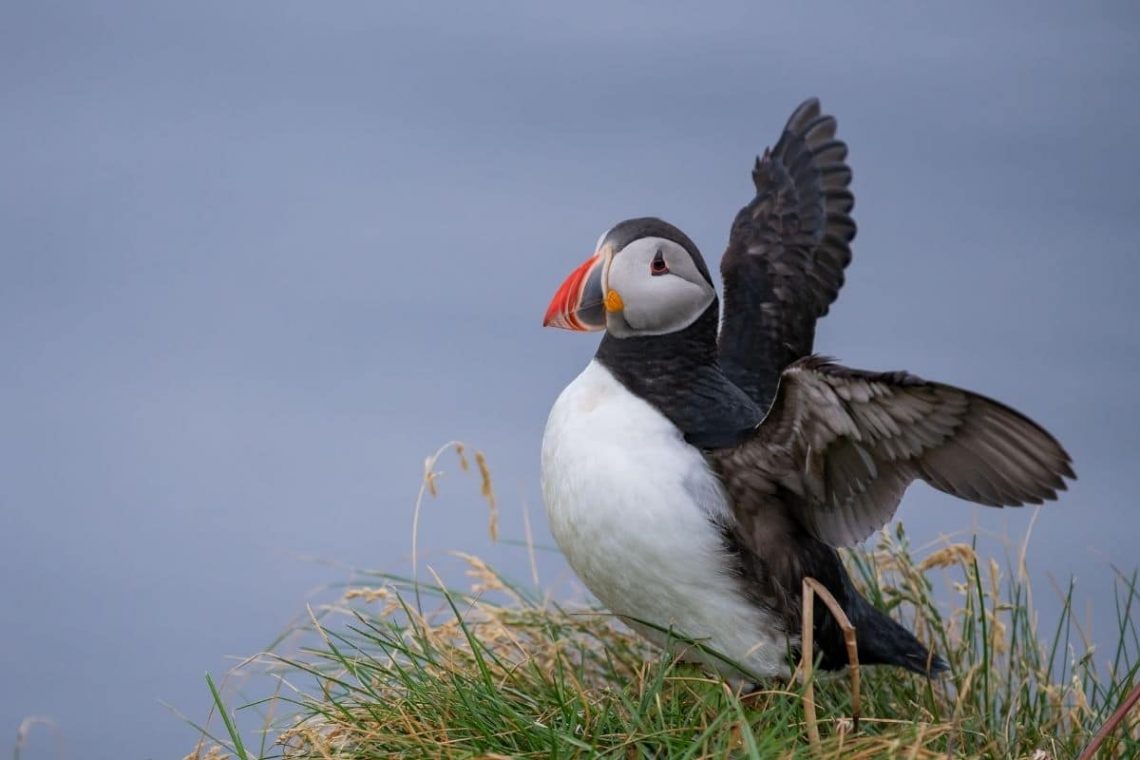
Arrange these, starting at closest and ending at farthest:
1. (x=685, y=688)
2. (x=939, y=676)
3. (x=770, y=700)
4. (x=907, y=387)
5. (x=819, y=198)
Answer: (x=907, y=387)
(x=770, y=700)
(x=685, y=688)
(x=939, y=676)
(x=819, y=198)

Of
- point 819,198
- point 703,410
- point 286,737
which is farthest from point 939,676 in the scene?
point 286,737

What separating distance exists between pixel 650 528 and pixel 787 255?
1386mm

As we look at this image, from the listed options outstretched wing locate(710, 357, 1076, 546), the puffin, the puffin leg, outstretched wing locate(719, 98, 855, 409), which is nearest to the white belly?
the puffin

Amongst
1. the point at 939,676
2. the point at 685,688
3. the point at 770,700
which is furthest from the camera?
the point at 939,676

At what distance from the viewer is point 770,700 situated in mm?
4031

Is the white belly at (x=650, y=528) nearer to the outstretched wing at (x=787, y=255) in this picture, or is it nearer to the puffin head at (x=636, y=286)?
the puffin head at (x=636, y=286)

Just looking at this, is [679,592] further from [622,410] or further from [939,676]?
[939,676]

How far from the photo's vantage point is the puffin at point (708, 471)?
3904mm

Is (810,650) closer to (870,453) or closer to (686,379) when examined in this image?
(870,453)

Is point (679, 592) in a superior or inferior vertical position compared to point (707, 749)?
superior

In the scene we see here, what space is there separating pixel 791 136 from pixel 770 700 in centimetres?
198

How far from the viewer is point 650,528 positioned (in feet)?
13.2

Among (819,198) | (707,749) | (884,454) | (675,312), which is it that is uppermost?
(819,198)

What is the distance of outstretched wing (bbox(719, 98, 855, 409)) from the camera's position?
16.5ft
